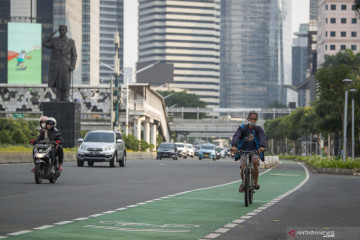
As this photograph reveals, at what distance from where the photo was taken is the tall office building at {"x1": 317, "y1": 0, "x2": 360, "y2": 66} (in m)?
183

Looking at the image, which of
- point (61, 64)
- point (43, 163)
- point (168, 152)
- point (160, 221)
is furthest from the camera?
point (168, 152)

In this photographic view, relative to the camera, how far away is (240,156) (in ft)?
52.1

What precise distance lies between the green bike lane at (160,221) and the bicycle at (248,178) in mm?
200

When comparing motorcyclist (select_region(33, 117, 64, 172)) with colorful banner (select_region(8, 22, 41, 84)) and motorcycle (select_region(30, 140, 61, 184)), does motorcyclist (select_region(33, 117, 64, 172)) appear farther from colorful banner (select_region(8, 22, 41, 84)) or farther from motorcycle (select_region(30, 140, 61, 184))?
colorful banner (select_region(8, 22, 41, 84))

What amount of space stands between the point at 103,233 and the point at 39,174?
1204cm

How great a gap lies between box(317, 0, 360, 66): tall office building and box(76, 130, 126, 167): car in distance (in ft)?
486

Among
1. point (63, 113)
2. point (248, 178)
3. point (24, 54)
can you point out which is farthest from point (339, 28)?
point (248, 178)

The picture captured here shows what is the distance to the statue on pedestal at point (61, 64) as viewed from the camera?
175 feet

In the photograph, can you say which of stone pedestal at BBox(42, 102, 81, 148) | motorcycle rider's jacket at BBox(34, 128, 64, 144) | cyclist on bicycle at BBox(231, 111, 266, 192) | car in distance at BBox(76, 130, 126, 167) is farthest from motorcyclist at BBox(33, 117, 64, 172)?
stone pedestal at BBox(42, 102, 81, 148)

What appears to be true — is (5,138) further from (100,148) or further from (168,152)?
(100,148)

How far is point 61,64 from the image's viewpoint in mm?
53938

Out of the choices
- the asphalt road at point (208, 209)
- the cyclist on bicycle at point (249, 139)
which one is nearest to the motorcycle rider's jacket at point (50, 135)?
the asphalt road at point (208, 209)

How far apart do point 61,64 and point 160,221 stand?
4270cm

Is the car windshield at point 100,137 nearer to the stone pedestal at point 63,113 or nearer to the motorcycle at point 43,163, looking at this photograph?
the stone pedestal at point 63,113
